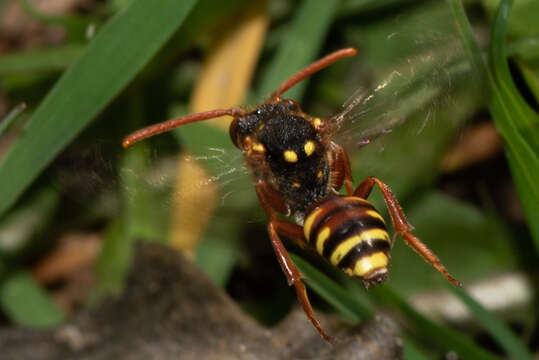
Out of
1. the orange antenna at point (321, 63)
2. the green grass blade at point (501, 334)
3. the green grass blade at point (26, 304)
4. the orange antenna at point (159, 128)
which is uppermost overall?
the orange antenna at point (159, 128)

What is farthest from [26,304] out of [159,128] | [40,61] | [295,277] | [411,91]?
[411,91]

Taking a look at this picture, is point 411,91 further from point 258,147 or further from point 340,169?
point 258,147

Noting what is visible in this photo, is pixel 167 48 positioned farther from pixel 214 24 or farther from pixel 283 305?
pixel 283 305

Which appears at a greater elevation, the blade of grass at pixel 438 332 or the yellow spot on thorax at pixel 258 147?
the yellow spot on thorax at pixel 258 147

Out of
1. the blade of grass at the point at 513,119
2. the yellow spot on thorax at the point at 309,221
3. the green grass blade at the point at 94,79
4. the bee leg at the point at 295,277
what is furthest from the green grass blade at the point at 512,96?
the green grass blade at the point at 94,79

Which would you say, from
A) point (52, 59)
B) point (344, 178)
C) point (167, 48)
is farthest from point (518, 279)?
point (52, 59)

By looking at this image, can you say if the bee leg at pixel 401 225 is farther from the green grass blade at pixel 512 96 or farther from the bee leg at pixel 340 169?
the green grass blade at pixel 512 96
